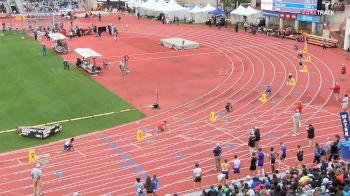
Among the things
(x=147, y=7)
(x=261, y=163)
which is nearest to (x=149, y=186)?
(x=261, y=163)

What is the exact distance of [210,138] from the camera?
2519 centimetres

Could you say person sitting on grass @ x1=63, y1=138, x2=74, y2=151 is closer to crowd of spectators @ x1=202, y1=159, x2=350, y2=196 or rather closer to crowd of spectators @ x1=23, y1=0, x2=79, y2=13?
crowd of spectators @ x1=202, y1=159, x2=350, y2=196

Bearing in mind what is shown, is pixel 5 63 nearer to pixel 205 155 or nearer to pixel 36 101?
pixel 36 101

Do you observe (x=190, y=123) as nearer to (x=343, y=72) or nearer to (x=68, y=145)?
(x=68, y=145)

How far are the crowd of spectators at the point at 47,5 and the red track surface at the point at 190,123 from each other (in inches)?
1819

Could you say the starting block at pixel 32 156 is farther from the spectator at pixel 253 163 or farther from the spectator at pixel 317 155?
the spectator at pixel 317 155

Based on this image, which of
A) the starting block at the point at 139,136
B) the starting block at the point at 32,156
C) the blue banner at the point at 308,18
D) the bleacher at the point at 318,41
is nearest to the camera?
the starting block at the point at 32,156

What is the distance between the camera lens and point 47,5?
89438mm

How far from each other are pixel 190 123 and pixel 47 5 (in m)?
68.7

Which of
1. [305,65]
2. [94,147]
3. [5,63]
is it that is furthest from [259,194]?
[5,63]

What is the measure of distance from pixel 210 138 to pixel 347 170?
8.77 metres

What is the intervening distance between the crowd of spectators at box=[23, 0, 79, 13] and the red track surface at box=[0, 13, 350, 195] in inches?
1819

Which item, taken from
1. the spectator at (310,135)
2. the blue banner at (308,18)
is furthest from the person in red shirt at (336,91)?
the blue banner at (308,18)

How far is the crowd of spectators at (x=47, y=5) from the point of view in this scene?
283ft
